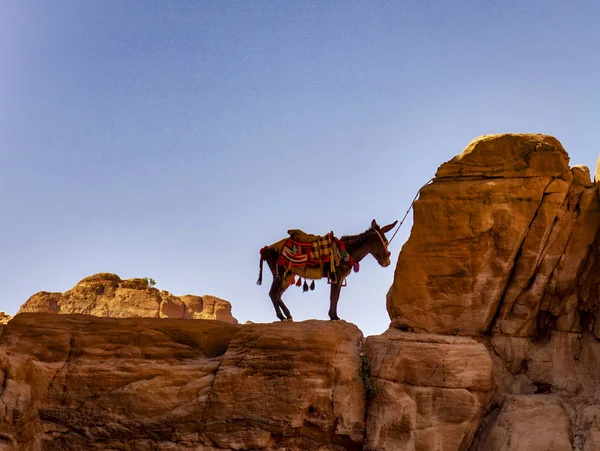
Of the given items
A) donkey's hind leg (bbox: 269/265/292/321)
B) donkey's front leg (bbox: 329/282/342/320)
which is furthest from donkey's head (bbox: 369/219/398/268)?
donkey's hind leg (bbox: 269/265/292/321)

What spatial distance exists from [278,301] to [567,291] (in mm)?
6839

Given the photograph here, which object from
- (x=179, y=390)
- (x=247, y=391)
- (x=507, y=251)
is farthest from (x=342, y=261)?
(x=179, y=390)

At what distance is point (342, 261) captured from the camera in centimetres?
1662

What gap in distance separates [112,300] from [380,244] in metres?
23.0

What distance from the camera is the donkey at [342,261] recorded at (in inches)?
650

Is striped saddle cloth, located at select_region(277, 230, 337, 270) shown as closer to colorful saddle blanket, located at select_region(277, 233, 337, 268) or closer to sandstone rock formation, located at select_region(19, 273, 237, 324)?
colorful saddle blanket, located at select_region(277, 233, 337, 268)

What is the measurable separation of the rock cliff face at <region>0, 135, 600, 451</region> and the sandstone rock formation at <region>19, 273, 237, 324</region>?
2025 cm

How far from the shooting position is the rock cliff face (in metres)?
13.5

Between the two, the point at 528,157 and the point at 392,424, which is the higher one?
the point at 528,157

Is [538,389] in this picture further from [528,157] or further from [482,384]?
[528,157]

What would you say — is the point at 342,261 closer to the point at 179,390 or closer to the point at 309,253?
the point at 309,253

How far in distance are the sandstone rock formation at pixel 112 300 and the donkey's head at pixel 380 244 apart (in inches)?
812

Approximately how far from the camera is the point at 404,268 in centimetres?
1578

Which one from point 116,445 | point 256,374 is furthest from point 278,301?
point 116,445
